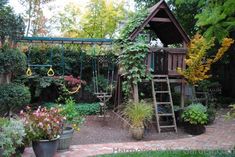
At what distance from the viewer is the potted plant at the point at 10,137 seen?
4598mm

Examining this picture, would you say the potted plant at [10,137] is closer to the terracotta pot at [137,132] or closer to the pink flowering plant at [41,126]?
the pink flowering plant at [41,126]

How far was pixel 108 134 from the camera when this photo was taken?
797cm

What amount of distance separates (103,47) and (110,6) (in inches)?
420

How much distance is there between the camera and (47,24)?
2059cm

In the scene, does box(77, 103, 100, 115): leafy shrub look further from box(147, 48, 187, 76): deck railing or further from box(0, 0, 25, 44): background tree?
box(0, 0, 25, 44): background tree

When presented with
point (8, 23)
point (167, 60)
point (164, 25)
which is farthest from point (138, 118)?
point (8, 23)

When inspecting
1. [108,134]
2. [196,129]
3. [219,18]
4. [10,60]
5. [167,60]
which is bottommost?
[108,134]

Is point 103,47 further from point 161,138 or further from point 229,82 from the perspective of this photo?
point 229,82

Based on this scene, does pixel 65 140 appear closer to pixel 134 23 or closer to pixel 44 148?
pixel 44 148

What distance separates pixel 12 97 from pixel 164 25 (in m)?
5.40

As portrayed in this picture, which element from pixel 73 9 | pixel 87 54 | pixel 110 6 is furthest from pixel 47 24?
pixel 87 54

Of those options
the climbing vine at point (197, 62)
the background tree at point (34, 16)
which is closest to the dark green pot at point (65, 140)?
the climbing vine at point (197, 62)

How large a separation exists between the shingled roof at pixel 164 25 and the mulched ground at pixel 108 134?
272 cm

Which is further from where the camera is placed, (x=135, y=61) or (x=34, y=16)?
(x=34, y=16)
